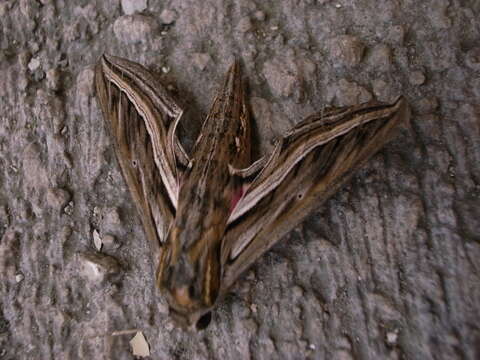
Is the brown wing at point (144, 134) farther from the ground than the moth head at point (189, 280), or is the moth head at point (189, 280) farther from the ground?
the brown wing at point (144, 134)

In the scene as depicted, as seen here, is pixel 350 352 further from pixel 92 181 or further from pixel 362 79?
pixel 92 181

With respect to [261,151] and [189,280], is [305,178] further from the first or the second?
[189,280]

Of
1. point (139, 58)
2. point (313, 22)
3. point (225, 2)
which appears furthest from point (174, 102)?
point (313, 22)

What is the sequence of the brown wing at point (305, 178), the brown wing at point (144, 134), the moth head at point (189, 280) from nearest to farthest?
the moth head at point (189, 280) → the brown wing at point (305, 178) → the brown wing at point (144, 134)

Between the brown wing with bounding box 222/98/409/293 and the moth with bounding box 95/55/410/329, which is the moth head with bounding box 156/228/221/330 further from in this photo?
the brown wing with bounding box 222/98/409/293

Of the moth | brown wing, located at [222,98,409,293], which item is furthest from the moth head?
brown wing, located at [222,98,409,293]

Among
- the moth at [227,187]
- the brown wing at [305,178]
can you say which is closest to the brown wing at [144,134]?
the moth at [227,187]

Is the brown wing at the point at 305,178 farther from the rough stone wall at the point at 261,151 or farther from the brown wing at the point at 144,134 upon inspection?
the brown wing at the point at 144,134
